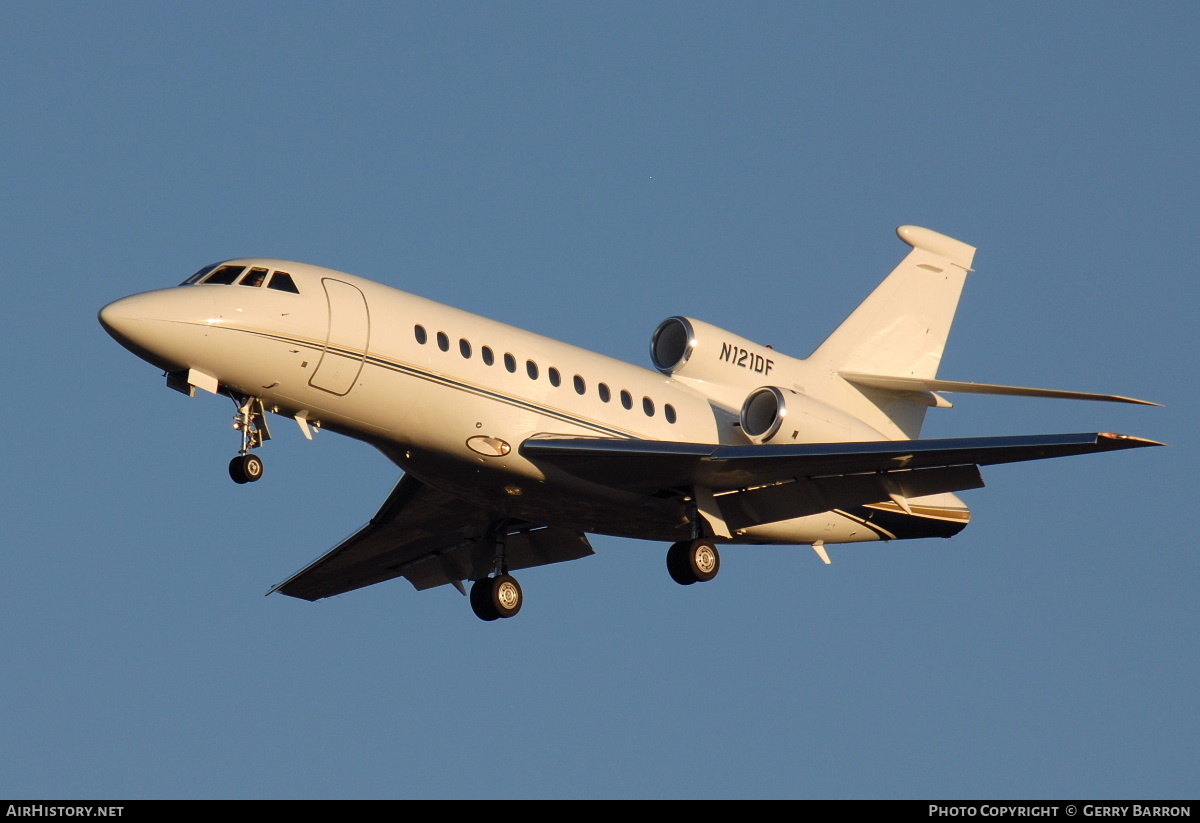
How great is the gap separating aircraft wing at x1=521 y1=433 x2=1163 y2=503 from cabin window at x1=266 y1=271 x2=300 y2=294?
331 cm

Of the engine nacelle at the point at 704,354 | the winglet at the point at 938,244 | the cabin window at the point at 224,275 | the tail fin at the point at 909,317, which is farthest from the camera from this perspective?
A: the winglet at the point at 938,244

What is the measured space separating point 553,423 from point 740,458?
2.33 m

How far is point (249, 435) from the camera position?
1903cm

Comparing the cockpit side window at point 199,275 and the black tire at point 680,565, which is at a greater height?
the cockpit side window at point 199,275

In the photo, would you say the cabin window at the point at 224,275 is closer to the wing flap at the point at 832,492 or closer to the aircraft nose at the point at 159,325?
the aircraft nose at the point at 159,325

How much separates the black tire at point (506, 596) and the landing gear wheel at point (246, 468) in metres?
4.90

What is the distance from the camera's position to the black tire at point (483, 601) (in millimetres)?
22672

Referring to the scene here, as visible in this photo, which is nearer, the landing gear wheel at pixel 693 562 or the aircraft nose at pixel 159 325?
the aircraft nose at pixel 159 325

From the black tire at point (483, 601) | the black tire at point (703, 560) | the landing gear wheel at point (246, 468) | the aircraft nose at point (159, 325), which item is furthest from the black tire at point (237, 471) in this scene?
the black tire at point (703, 560)

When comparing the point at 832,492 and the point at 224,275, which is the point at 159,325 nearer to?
the point at 224,275
